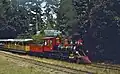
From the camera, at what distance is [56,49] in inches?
1344

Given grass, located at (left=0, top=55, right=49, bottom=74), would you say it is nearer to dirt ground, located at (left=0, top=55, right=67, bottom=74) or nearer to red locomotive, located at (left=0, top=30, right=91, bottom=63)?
dirt ground, located at (left=0, top=55, right=67, bottom=74)

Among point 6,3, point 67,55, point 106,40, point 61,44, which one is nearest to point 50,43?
point 61,44

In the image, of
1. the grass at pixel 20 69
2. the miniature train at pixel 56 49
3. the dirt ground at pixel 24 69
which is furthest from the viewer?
the miniature train at pixel 56 49

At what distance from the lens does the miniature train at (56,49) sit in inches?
1196

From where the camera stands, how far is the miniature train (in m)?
30.4

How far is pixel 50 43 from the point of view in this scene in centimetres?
3531

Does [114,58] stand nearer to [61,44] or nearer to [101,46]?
[101,46]

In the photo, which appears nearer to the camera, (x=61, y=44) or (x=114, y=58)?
(x=61, y=44)

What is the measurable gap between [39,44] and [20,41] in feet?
26.8

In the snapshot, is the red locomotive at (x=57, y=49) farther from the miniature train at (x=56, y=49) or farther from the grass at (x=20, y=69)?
the grass at (x=20, y=69)

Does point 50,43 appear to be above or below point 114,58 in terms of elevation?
above

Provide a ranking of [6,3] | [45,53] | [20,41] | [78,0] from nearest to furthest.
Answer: [45,53] < [20,41] < [78,0] < [6,3]

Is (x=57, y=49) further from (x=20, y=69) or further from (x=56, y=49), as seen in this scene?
(x=20, y=69)

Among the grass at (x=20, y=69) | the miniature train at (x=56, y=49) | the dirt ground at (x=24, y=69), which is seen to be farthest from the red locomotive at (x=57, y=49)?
the grass at (x=20, y=69)
